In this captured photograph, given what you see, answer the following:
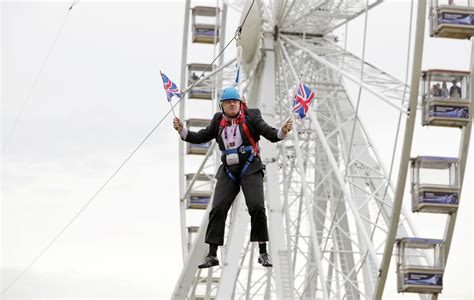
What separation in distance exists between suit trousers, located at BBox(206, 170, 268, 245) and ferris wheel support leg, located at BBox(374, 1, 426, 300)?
8.44m

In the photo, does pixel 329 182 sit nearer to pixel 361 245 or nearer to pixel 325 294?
pixel 361 245

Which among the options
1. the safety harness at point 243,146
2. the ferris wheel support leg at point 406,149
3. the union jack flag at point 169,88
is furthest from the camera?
the ferris wheel support leg at point 406,149

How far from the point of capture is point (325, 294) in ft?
103

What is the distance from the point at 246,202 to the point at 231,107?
4.01ft

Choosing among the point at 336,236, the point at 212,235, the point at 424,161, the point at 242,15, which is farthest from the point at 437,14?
the point at 336,236

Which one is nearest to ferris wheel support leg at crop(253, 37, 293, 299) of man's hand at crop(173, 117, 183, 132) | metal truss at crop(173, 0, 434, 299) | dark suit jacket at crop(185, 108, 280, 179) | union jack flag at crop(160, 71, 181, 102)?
metal truss at crop(173, 0, 434, 299)

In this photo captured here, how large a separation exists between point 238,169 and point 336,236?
811 inches

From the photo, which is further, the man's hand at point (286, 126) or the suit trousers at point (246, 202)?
the suit trousers at point (246, 202)

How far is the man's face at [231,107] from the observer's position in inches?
709

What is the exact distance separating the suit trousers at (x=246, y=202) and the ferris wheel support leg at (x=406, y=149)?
844 centimetres

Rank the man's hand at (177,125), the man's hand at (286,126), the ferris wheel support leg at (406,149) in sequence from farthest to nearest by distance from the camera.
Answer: the ferris wheel support leg at (406,149), the man's hand at (177,125), the man's hand at (286,126)

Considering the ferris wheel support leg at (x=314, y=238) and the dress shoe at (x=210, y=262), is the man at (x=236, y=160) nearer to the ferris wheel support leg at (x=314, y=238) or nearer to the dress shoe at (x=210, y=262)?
the dress shoe at (x=210, y=262)

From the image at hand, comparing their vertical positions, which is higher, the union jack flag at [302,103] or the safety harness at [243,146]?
the union jack flag at [302,103]

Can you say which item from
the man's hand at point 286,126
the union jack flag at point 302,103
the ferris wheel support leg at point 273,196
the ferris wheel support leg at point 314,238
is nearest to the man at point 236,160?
the union jack flag at point 302,103
